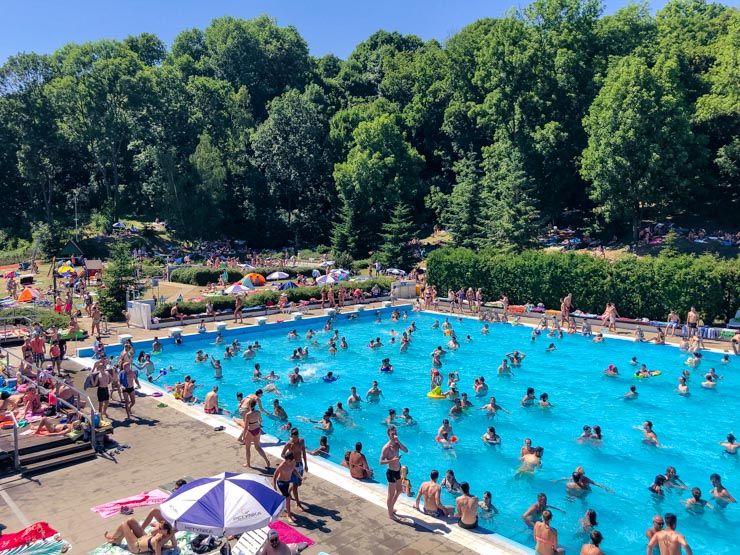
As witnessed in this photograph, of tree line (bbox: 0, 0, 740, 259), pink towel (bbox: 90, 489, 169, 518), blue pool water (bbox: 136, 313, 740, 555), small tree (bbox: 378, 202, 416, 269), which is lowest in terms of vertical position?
blue pool water (bbox: 136, 313, 740, 555)

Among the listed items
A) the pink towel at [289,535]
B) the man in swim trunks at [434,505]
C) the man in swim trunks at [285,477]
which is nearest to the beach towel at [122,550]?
the pink towel at [289,535]

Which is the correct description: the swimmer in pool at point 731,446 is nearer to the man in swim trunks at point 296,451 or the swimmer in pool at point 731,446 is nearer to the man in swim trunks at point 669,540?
the man in swim trunks at point 669,540

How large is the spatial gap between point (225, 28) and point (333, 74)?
17.0m

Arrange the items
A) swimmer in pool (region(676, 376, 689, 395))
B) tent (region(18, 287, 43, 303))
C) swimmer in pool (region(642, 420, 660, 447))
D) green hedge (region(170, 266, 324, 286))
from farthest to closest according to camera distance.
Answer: green hedge (region(170, 266, 324, 286)) → tent (region(18, 287, 43, 303)) → swimmer in pool (region(676, 376, 689, 395)) → swimmer in pool (region(642, 420, 660, 447))

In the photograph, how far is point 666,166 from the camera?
42594 mm

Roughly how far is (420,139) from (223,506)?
6413cm

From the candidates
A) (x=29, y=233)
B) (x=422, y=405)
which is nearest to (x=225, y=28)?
(x=29, y=233)

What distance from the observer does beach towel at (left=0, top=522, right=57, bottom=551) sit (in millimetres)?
9200

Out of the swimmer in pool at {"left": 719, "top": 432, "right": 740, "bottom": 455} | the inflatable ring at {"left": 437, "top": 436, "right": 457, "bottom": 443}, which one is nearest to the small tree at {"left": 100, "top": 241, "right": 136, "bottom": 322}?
the inflatable ring at {"left": 437, "top": 436, "right": 457, "bottom": 443}

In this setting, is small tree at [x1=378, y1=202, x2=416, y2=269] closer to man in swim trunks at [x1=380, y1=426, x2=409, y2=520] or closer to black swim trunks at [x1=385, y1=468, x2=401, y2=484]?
man in swim trunks at [x1=380, y1=426, x2=409, y2=520]

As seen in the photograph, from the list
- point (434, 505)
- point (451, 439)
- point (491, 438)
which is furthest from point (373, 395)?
point (434, 505)

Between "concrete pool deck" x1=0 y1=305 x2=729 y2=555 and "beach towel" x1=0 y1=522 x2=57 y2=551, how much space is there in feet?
0.98

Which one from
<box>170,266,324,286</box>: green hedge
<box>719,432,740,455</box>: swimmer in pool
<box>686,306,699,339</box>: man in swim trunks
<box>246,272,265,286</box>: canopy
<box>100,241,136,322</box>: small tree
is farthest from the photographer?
<box>170,266,324,286</box>: green hedge

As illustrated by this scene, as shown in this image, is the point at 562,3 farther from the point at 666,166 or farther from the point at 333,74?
the point at 333,74
